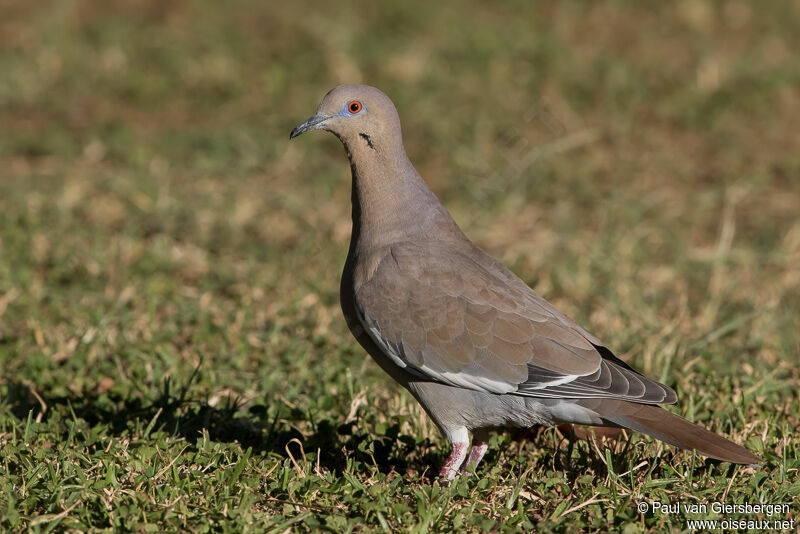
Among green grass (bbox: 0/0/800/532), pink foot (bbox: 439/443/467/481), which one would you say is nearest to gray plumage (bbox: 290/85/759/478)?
pink foot (bbox: 439/443/467/481)

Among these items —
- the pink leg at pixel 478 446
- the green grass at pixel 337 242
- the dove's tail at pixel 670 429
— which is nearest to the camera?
the dove's tail at pixel 670 429

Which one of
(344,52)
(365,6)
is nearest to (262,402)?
(344,52)

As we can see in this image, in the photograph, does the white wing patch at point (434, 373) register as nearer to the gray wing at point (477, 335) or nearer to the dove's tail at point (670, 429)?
the gray wing at point (477, 335)

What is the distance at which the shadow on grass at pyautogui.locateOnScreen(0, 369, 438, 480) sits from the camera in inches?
164

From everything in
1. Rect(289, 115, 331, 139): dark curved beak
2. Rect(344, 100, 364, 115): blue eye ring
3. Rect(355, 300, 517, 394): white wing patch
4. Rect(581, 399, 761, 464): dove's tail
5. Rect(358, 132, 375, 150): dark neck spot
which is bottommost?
Rect(581, 399, 761, 464): dove's tail

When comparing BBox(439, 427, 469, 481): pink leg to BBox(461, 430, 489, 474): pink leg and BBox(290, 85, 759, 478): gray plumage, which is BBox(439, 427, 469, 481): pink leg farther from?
BBox(461, 430, 489, 474): pink leg

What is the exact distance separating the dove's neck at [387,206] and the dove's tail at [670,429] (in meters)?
1.03

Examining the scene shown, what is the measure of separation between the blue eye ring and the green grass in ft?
4.15

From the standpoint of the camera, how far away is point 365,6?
33.4 feet

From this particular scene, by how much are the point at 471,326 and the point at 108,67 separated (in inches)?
258

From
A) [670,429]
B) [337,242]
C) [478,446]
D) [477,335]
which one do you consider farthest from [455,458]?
[337,242]

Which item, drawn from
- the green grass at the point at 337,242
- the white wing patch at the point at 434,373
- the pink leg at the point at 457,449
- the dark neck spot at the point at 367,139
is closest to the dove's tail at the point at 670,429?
the green grass at the point at 337,242

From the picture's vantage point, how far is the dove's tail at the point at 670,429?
3479 mm

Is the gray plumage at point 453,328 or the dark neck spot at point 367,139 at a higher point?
the dark neck spot at point 367,139
